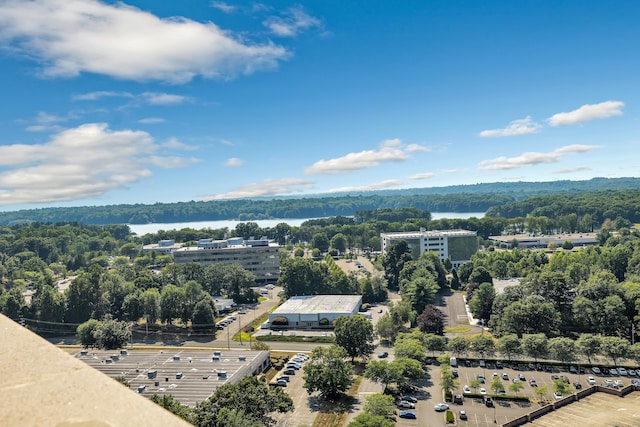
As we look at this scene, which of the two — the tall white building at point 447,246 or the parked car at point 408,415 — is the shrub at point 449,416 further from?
the tall white building at point 447,246

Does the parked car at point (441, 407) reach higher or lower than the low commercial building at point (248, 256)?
lower

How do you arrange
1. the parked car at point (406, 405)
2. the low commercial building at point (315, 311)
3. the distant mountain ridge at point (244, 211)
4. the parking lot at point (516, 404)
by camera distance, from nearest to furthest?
the parking lot at point (516, 404) < the parked car at point (406, 405) < the low commercial building at point (315, 311) < the distant mountain ridge at point (244, 211)

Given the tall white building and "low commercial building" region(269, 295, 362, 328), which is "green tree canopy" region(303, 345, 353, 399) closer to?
"low commercial building" region(269, 295, 362, 328)

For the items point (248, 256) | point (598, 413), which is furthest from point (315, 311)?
point (248, 256)

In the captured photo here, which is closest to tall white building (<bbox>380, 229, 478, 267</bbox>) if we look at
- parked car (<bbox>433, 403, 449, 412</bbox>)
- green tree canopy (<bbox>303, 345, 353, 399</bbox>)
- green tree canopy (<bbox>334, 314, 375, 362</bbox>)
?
green tree canopy (<bbox>334, 314, 375, 362</bbox>)

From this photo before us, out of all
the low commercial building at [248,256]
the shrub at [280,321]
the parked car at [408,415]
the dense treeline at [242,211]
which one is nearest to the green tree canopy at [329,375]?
the parked car at [408,415]

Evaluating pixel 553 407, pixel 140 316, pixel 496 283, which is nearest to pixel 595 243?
pixel 496 283

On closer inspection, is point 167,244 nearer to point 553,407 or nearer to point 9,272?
point 9,272
